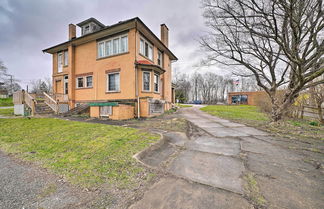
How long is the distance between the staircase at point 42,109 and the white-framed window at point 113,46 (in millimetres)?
7245

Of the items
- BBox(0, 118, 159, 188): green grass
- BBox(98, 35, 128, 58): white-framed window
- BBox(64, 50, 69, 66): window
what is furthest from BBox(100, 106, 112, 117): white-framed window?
BBox(64, 50, 69, 66): window

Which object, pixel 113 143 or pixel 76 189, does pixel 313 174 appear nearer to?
pixel 76 189

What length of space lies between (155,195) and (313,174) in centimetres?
319

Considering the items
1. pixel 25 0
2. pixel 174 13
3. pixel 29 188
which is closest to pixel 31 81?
pixel 25 0

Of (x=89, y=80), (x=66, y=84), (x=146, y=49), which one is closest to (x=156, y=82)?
(x=146, y=49)

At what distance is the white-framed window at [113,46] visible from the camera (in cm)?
1074

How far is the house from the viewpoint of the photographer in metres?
10.1

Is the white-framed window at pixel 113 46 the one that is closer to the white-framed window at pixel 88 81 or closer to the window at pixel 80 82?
the white-framed window at pixel 88 81

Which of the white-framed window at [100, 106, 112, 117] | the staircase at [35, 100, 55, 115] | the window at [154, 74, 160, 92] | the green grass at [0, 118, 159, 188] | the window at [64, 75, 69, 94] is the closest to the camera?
the green grass at [0, 118, 159, 188]

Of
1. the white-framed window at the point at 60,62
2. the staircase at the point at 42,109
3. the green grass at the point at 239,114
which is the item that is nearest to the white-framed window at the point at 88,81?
the staircase at the point at 42,109

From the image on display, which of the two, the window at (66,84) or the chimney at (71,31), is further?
the chimney at (71,31)

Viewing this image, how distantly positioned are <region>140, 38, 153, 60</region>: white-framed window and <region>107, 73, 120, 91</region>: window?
3258mm

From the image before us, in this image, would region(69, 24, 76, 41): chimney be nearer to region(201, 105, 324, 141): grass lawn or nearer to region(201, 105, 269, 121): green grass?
region(201, 105, 269, 121): green grass

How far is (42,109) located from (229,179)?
15.8 m
